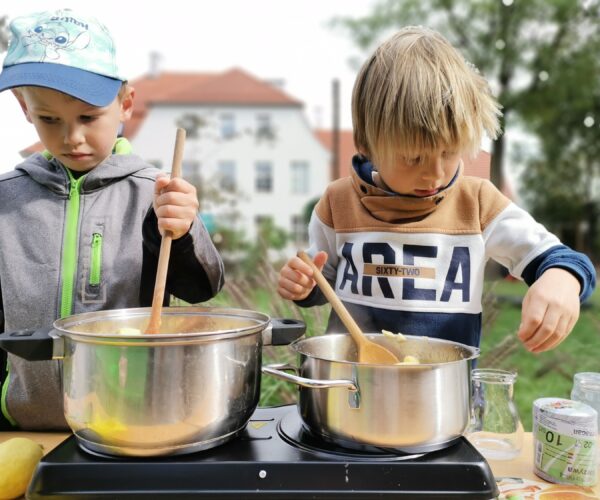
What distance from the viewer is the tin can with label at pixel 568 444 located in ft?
2.77

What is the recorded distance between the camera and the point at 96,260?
3.76 ft

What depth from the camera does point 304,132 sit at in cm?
2269

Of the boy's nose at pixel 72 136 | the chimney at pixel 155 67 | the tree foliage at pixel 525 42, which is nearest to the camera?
the boy's nose at pixel 72 136

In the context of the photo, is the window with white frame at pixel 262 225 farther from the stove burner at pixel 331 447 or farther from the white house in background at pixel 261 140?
the stove burner at pixel 331 447

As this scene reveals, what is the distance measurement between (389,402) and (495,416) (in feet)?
1.34

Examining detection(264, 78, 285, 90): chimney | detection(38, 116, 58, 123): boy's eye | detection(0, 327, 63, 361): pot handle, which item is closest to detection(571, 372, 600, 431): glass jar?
detection(0, 327, 63, 361): pot handle

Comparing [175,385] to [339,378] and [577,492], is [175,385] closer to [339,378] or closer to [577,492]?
[339,378]

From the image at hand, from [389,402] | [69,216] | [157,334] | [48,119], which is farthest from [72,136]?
[389,402]

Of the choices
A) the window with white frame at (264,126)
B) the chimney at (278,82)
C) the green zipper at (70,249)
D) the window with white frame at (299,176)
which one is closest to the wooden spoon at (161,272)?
the green zipper at (70,249)

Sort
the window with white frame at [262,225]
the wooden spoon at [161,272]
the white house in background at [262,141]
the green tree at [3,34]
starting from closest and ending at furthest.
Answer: the wooden spoon at [161,272], the green tree at [3,34], the window with white frame at [262,225], the white house in background at [262,141]

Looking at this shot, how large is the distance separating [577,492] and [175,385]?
60 cm

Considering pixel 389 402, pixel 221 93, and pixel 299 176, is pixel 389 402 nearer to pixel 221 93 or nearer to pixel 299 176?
pixel 299 176

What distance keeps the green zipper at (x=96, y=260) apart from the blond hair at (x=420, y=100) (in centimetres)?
56

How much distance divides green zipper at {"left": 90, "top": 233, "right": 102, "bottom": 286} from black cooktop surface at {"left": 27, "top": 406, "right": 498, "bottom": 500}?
1.52 ft
